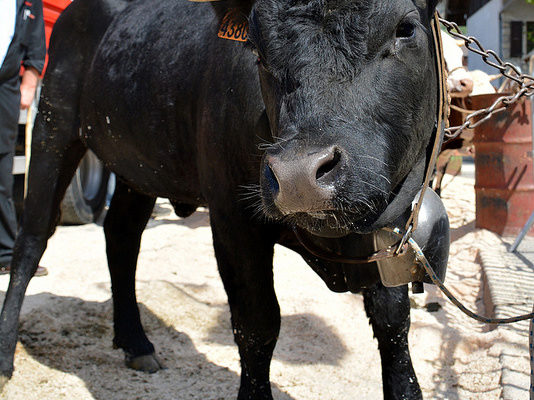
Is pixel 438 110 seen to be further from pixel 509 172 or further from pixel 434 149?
pixel 509 172

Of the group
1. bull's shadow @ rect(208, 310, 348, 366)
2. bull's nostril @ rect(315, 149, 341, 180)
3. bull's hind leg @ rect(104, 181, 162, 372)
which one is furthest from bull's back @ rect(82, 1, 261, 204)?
bull's shadow @ rect(208, 310, 348, 366)

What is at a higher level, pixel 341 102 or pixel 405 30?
pixel 405 30

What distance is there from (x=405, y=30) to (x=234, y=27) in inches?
27.5

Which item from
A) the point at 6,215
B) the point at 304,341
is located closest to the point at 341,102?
the point at 304,341

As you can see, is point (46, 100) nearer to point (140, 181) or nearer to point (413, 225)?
point (140, 181)

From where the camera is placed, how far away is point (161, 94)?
2.94m

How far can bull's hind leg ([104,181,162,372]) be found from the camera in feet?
12.0

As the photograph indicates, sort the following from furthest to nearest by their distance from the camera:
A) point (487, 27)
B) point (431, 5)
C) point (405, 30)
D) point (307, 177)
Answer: point (487, 27), point (431, 5), point (405, 30), point (307, 177)

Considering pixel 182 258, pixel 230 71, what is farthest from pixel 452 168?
pixel 230 71

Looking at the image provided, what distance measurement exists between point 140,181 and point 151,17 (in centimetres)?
81

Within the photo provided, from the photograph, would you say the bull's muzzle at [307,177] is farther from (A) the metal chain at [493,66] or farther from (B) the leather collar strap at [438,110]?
(A) the metal chain at [493,66]

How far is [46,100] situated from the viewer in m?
3.67

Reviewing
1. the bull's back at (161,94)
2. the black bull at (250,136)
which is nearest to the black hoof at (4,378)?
the black bull at (250,136)

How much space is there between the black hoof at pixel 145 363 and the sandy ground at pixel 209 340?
0.15 feet
